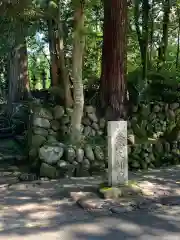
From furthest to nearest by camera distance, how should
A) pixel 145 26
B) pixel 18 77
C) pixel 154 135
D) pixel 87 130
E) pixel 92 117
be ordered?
pixel 18 77 < pixel 145 26 < pixel 154 135 < pixel 92 117 < pixel 87 130

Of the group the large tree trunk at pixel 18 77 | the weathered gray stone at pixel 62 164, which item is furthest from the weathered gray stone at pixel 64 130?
the large tree trunk at pixel 18 77

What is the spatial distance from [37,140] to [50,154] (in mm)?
521

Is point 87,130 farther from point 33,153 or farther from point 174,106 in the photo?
point 174,106

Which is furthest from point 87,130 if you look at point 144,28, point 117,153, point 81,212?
point 144,28

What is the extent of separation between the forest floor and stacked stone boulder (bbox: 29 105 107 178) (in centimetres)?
37

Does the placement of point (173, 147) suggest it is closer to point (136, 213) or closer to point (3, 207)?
point (136, 213)

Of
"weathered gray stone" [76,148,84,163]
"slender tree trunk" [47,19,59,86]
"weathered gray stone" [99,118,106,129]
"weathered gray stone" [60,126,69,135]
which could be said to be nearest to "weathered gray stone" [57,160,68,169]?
"weathered gray stone" [76,148,84,163]

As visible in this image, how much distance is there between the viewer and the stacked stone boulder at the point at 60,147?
636cm

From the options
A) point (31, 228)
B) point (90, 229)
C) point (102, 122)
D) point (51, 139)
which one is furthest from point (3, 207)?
point (102, 122)

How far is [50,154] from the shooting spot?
634cm

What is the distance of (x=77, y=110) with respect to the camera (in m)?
6.71

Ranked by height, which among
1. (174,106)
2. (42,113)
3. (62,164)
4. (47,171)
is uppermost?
(174,106)

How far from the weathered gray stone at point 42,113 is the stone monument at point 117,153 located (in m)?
2.18

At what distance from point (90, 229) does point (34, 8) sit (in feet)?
12.8
